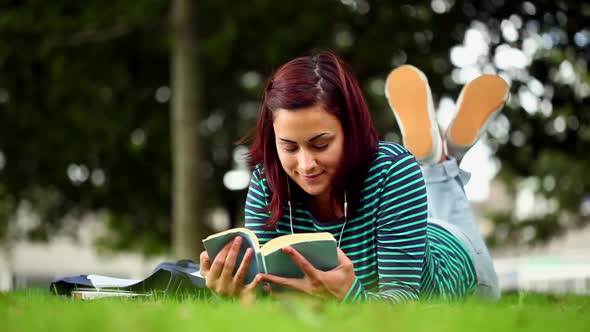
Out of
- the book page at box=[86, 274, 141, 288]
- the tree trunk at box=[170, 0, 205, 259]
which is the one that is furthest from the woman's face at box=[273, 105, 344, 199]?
the tree trunk at box=[170, 0, 205, 259]

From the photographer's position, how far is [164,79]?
11047 mm

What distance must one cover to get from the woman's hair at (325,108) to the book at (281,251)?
53 centimetres

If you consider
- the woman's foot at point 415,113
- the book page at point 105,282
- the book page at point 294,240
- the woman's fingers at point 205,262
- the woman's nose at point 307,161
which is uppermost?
the woman's foot at point 415,113

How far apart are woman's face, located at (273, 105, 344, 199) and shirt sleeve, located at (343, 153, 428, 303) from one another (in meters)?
0.26

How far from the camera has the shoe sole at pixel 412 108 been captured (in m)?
4.03

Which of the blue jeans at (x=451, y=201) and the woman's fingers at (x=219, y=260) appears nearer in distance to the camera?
the woman's fingers at (x=219, y=260)

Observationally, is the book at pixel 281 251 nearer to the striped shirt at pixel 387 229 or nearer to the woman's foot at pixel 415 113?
the striped shirt at pixel 387 229

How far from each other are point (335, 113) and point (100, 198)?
9.56 metres

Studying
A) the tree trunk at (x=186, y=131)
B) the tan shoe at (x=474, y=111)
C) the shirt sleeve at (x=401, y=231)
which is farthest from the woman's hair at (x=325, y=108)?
the tree trunk at (x=186, y=131)

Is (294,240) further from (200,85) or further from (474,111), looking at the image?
(200,85)

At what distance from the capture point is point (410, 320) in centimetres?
179

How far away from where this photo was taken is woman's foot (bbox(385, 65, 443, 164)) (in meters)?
4.02

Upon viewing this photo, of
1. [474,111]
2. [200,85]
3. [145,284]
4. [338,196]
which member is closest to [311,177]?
[338,196]

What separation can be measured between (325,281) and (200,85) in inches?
279
